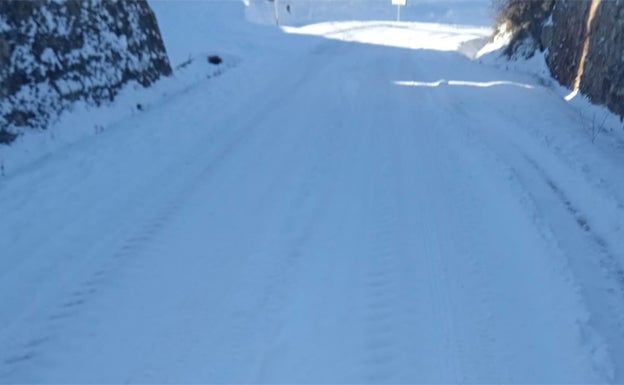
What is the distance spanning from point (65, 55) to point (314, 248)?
6066 mm

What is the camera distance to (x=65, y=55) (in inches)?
336

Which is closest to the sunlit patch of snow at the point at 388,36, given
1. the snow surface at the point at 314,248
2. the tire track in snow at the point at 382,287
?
the snow surface at the point at 314,248

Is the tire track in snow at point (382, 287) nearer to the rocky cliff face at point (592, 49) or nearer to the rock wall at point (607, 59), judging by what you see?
the rock wall at point (607, 59)

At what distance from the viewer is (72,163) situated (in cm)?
673

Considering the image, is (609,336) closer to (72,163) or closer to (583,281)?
(583,281)

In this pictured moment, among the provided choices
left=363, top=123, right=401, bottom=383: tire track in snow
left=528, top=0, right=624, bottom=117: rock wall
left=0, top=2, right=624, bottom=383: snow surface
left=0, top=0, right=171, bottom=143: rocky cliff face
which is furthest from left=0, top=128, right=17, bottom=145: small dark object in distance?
left=528, top=0, right=624, bottom=117: rock wall

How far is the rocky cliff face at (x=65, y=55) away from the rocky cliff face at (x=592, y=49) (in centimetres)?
828

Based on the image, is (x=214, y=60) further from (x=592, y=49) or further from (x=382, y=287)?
(x=382, y=287)

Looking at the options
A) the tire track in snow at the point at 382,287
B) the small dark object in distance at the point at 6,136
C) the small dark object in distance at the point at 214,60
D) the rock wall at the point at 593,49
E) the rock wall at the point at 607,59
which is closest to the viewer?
the tire track in snow at the point at 382,287

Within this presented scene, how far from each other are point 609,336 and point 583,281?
68 cm

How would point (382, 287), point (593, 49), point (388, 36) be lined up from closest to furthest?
point (382, 287)
point (593, 49)
point (388, 36)

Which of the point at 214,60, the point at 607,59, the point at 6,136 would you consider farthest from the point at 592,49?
the point at 6,136

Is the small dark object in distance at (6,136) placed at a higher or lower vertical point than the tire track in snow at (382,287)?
higher

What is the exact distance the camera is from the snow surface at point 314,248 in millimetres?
3500
